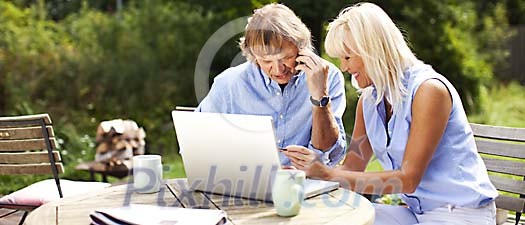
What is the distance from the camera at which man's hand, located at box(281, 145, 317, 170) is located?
75.4 inches

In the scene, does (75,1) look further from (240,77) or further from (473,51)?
(240,77)

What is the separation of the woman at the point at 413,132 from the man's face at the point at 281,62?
0.87 feet

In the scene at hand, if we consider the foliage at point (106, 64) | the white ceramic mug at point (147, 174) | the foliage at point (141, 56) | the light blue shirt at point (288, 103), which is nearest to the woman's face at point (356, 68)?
the light blue shirt at point (288, 103)

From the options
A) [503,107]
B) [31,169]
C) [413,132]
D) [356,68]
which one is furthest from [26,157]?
[503,107]

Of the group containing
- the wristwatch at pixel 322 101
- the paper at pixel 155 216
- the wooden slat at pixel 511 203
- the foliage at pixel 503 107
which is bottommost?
the foliage at pixel 503 107

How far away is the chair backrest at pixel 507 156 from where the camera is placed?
231cm

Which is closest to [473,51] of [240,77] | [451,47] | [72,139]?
[451,47]

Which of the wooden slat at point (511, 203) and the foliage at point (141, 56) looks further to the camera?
the foliage at point (141, 56)

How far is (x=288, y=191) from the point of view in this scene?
1.66 meters

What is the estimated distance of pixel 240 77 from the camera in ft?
8.25

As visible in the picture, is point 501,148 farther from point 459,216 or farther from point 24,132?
point 24,132

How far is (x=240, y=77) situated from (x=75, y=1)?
688 centimetres

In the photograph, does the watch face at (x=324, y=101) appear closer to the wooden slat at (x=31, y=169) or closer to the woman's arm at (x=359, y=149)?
the woman's arm at (x=359, y=149)

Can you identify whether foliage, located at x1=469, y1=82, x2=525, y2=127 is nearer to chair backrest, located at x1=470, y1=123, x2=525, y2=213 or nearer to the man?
chair backrest, located at x1=470, y1=123, x2=525, y2=213
